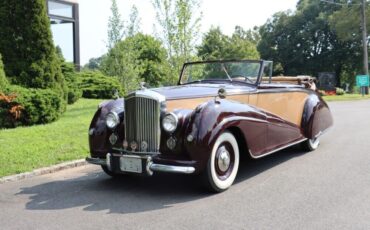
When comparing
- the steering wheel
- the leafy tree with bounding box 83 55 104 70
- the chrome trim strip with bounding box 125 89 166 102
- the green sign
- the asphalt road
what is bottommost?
the asphalt road

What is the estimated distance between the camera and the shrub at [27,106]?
1026 centimetres

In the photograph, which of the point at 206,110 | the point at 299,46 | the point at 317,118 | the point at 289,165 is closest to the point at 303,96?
the point at 317,118

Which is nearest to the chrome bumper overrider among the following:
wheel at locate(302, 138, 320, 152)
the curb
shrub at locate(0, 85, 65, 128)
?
the curb

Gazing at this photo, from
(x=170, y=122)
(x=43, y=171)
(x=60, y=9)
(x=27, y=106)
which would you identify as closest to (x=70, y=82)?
(x=60, y=9)

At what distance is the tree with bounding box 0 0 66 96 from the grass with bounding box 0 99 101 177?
1568mm

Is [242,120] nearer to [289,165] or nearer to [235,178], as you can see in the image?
[235,178]

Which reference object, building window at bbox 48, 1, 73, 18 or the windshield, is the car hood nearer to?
the windshield

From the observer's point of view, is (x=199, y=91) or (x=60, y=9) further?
(x=60, y=9)

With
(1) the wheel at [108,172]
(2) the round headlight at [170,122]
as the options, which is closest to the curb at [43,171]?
(1) the wheel at [108,172]

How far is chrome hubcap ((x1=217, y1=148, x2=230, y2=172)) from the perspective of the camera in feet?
18.4

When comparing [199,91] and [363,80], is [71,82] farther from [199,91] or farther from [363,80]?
[363,80]

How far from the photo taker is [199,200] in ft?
17.1

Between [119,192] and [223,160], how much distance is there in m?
1.33

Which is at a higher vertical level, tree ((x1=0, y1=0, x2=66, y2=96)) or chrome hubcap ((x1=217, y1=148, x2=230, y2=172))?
tree ((x1=0, y1=0, x2=66, y2=96))
